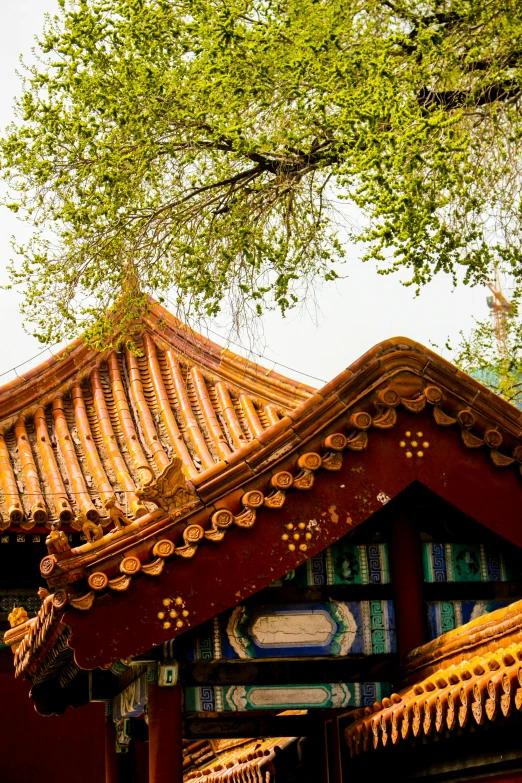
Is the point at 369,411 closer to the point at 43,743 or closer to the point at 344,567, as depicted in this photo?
the point at 344,567

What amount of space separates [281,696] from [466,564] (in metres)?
1.18

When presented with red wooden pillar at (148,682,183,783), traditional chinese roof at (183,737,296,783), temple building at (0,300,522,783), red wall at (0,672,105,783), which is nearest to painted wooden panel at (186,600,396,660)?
temple building at (0,300,522,783)

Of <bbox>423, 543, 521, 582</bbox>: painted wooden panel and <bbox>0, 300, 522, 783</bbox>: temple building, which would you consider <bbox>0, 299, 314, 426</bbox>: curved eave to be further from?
<bbox>423, 543, 521, 582</bbox>: painted wooden panel

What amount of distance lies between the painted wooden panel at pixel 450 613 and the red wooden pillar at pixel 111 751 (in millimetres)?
2675

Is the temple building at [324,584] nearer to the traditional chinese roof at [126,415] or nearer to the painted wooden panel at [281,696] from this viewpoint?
the painted wooden panel at [281,696]

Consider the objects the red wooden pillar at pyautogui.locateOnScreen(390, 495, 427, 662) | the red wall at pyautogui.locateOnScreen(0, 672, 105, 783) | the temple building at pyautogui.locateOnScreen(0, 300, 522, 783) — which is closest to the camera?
the temple building at pyautogui.locateOnScreen(0, 300, 522, 783)

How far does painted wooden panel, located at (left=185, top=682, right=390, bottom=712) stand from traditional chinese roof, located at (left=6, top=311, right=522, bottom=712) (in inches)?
21.5

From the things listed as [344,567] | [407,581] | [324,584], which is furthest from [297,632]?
[407,581]

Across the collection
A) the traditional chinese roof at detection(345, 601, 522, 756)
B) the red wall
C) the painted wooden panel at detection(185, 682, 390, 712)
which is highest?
the red wall

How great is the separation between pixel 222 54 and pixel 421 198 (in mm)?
1814

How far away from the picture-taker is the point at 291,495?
21.6ft

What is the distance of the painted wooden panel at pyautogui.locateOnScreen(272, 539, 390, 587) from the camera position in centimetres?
681

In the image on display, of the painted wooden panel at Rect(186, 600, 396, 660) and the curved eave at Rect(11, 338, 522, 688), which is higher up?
the curved eave at Rect(11, 338, 522, 688)

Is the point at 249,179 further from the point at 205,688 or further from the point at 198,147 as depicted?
the point at 205,688
